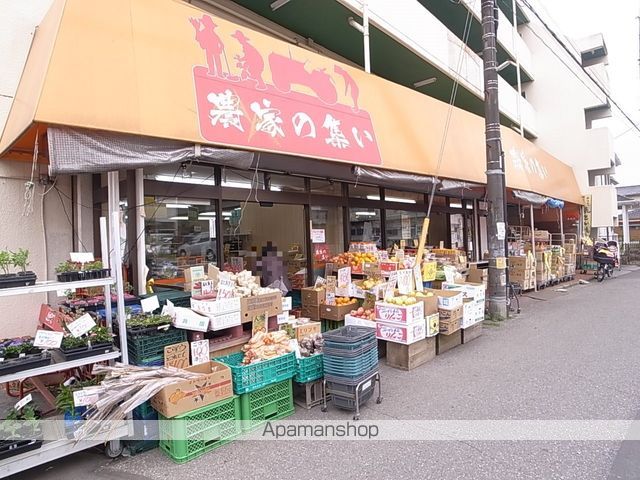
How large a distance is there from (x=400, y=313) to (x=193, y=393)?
310 cm

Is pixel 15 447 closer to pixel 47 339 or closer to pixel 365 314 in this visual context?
pixel 47 339

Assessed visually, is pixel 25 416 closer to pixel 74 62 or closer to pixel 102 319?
pixel 102 319

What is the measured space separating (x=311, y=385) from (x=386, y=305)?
1800mm

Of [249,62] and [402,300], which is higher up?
[249,62]

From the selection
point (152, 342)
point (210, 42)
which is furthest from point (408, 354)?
point (210, 42)

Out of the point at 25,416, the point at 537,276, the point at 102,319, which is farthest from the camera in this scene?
the point at 537,276

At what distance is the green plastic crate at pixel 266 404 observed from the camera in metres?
3.93

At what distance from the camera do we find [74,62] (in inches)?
149

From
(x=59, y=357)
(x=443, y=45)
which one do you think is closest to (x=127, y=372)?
(x=59, y=357)

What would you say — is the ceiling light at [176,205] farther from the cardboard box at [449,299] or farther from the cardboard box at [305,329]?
the cardboard box at [449,299]

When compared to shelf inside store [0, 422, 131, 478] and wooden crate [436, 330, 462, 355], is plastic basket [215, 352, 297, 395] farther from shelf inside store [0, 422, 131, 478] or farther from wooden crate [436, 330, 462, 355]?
wooden crate [436, 330, 462, 355]

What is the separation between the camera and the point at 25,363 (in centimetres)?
320

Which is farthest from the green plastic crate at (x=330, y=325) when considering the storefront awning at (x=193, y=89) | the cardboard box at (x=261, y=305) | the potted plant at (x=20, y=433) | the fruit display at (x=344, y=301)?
the potted plant at (x=20, y=433)

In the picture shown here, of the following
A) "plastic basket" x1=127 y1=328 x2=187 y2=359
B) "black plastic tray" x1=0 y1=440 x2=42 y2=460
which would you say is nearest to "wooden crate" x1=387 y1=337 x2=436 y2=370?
"plastic basket" x1=127 y1=328 x2=187 y2=359
